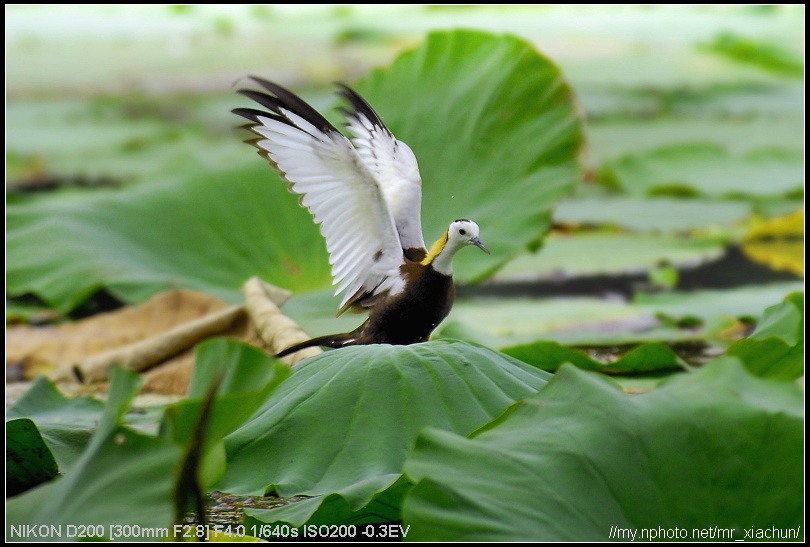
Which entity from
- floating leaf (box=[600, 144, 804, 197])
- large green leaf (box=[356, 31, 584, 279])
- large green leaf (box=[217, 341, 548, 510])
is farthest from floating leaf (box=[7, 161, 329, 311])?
floating leaf (box=[600, 144, 804, 197])

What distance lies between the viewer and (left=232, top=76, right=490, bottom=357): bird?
1500 millimetres

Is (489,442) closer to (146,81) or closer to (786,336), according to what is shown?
(786,336)

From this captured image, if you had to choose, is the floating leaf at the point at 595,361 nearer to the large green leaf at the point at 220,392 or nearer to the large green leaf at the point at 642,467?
the large green leaf at the point at 642,467

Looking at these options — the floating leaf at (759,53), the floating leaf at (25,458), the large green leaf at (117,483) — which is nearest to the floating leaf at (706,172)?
the floating leaf at (759,53)

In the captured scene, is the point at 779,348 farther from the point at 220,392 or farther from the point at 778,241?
the point at 778,241

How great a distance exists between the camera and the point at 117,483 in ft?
2.58

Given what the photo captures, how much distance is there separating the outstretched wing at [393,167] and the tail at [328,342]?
0.19 meters

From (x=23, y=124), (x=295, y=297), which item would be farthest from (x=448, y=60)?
(x=23, y=124)

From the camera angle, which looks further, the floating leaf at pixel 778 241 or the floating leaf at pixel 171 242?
the floating leaf at pixel 778 241

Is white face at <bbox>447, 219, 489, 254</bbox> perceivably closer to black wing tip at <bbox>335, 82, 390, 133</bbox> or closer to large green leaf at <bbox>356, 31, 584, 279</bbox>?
black wing tip at <bbox>335, 82, 390, 133</bbox>

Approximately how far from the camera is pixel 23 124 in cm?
398

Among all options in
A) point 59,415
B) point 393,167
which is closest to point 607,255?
point 393,167

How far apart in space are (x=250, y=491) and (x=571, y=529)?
400 mm

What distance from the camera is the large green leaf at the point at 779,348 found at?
1.17 meters
